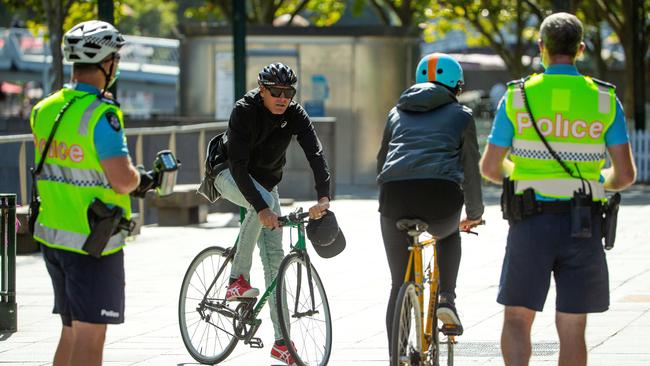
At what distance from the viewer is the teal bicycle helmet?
678 centimetres

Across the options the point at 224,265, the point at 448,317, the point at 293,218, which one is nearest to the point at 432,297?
the point at 448,317

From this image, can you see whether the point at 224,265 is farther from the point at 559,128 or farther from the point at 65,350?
the point at 559,128

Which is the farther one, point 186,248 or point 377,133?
point 377,133

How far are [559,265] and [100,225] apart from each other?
1798 millimetres

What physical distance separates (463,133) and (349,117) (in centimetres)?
1896

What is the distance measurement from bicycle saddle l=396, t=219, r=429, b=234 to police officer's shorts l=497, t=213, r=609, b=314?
71 centimetres

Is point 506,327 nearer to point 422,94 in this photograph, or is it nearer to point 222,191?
point 422,94

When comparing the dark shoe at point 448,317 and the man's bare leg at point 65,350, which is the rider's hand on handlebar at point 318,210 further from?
the man's bare leg at point 65,350

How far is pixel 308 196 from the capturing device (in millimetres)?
20984

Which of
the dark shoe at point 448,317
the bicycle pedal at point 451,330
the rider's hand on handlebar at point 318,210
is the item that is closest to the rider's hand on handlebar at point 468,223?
the dark shoe at point 448,317

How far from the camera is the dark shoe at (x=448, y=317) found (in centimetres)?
680

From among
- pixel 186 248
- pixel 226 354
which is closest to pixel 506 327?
pixel 226 354

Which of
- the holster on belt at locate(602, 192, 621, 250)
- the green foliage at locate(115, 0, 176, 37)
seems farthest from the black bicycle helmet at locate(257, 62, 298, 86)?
the green foliage at locate(115, 0, 176, 37)

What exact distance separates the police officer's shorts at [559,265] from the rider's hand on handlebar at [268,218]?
1.77m
